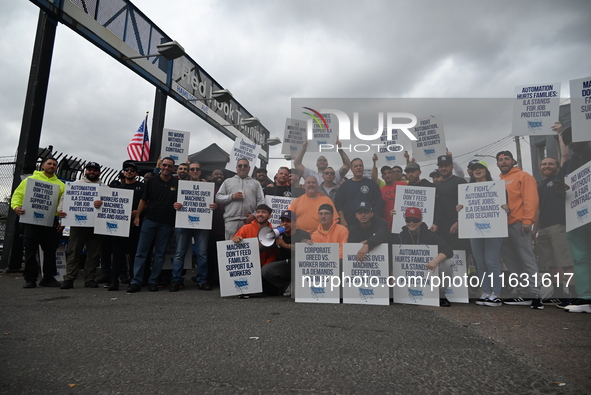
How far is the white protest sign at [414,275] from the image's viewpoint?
16.8 ft

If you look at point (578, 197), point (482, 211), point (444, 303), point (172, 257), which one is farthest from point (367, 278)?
point (172, 257)

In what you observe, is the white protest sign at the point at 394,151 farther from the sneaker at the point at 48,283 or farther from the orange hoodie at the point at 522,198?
the sneaker at the point at 48,283

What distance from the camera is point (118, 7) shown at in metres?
10.2

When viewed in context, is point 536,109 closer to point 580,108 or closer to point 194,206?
point 580,108

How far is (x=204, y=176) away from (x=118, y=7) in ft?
17.8

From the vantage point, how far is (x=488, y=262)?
5.23 meters

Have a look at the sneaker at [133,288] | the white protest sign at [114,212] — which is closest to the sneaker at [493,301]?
the sneaker at [133,288]

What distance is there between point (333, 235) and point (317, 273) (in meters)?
0.58

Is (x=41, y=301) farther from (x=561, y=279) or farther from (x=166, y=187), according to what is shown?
(x=561, y=279)

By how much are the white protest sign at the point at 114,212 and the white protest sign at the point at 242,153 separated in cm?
199

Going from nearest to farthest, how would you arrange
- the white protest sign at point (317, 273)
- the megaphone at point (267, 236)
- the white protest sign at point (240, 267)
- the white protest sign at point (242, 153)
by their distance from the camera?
the white protest sign at point (317, 273), the white protest sign at point (240, 267), the megaphone at point (267, 236), the white protest sign at point (242, 153)

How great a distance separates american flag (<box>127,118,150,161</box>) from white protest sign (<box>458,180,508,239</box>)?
1048 cm

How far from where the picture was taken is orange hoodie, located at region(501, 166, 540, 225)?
5133mm

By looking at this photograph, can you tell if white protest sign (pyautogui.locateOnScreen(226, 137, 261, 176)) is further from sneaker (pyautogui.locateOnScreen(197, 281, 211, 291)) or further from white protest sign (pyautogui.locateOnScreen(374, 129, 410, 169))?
white protest sign (pyautogui.locateOnScreen(374, 129, 410, 169))
